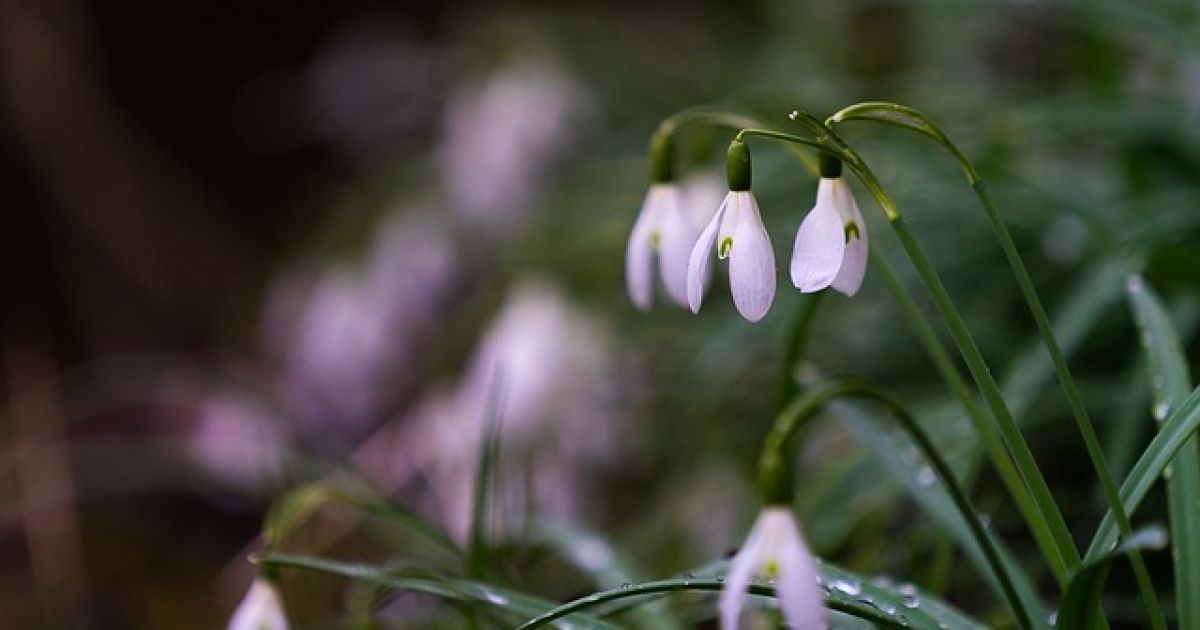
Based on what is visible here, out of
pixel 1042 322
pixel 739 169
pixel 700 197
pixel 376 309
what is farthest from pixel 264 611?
pixel 376 309

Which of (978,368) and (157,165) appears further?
(157,165)

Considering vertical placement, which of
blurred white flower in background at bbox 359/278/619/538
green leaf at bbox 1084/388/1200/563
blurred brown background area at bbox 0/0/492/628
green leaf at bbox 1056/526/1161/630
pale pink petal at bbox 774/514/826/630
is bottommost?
pale pink petal at bbox 774/514/826/630

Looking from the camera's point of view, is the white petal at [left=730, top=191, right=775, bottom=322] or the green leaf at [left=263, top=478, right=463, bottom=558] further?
the green leaf at [left=263, top=478, right=463, bottom=558]

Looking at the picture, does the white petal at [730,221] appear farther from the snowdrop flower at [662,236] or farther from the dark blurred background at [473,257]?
the dark blurred background at [473,257]

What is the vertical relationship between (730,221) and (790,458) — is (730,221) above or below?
above

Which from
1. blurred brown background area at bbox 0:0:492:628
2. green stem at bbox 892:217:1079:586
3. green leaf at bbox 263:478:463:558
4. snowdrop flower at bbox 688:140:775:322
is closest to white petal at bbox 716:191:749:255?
snowdrop flower at bbox 688:140:775:322

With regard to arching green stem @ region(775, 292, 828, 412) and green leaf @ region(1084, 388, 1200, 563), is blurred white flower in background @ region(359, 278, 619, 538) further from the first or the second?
green leaf @ region(1084, 388, 1200, 563)

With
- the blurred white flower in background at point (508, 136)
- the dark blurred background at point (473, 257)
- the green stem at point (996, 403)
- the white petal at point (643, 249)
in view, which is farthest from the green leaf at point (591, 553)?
the blurred white flower in background at point (508, 136)

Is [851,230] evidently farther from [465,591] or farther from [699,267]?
[465,591]
